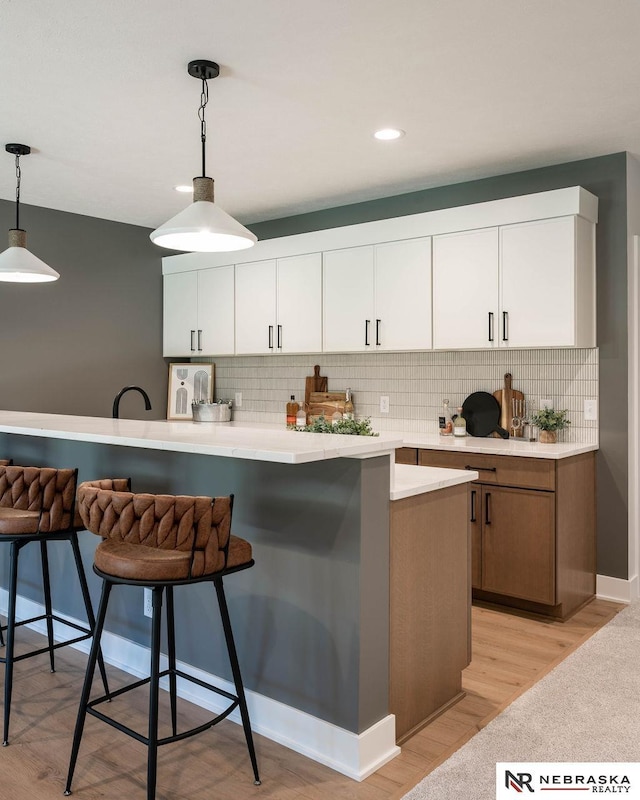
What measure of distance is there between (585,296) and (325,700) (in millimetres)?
2682

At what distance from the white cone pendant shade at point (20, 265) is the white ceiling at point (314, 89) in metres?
0.57

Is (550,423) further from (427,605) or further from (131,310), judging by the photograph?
(131,310)

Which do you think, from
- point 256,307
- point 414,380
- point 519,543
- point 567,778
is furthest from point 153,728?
point 256,307

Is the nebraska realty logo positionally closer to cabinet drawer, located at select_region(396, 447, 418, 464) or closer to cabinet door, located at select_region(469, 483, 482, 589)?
cabinet door, located at select_region(469, 483, 482, 589)

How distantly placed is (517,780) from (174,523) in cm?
137

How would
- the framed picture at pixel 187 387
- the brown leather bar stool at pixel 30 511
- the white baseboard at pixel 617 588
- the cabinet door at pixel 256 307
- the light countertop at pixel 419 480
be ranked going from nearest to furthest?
1. the light countertop at pixel 419 480
2. the brown leather bar stool at pixel 30 511
3. the white baseboard at pixel 617 588
4. the cabinet door at pixel 256 307
5. the framed picture at pixel 187 387

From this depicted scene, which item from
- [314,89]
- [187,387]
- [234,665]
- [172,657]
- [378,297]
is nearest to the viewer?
[234,665]

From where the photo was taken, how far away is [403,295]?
4457mm

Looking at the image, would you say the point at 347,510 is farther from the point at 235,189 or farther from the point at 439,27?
the point at 235,189

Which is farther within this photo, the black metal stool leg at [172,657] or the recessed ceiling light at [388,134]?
the recessed ceiling light at [388,134]

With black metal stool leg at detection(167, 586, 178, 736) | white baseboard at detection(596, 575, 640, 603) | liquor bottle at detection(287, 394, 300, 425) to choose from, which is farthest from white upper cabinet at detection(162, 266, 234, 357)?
black metal stool leg at detection(167, 586, 178, 736)

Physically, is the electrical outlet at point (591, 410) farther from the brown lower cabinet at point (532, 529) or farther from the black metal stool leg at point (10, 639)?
the black metal stool leg at point (10, 639)

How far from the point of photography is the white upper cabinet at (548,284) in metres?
3.77

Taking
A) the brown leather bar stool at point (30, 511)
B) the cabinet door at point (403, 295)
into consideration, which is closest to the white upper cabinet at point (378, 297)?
the cabinet door at point (403, 295)
